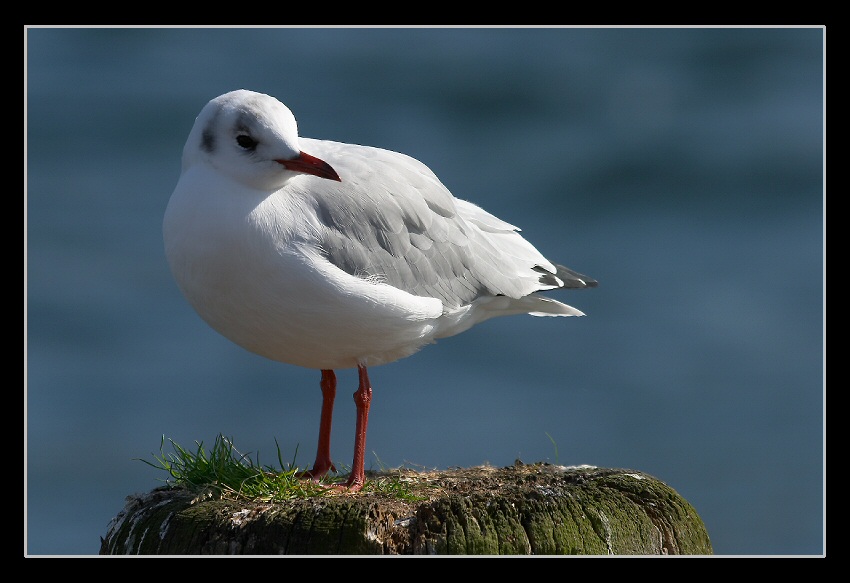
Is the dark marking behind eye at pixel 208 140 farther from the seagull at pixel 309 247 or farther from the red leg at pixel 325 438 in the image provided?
the red leg at pixel 325 438

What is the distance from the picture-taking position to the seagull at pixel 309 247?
6.02m

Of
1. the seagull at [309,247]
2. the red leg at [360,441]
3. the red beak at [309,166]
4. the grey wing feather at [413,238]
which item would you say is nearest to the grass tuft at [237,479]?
the red leg at [360,441]

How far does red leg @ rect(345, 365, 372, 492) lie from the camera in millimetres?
6523

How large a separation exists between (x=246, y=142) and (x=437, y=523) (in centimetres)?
248

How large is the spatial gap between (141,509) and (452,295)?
8.14ft

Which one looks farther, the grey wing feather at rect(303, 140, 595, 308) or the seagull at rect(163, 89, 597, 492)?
the grey wing feather at rect(303, 140, 595, 308)

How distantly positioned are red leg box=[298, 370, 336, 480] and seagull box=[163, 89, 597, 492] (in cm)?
1

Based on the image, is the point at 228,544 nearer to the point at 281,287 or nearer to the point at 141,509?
the point at 141,509

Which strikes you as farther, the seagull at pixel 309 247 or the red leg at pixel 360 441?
the red leg at pixel 360 441

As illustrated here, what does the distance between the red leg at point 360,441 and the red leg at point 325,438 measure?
0.34 metres

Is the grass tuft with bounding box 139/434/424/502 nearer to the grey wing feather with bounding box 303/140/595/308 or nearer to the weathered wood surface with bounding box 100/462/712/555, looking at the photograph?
the weathered wood surface with bounding box 100/462/712/555

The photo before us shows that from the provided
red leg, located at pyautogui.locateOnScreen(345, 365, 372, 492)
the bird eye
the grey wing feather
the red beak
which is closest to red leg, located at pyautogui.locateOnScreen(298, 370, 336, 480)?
red leg, located at pyautogui.locateOnScreen(345, 365, 372, 492)

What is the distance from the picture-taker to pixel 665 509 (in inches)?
227

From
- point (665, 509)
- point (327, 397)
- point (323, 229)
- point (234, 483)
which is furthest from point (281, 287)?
point (665, 509)
